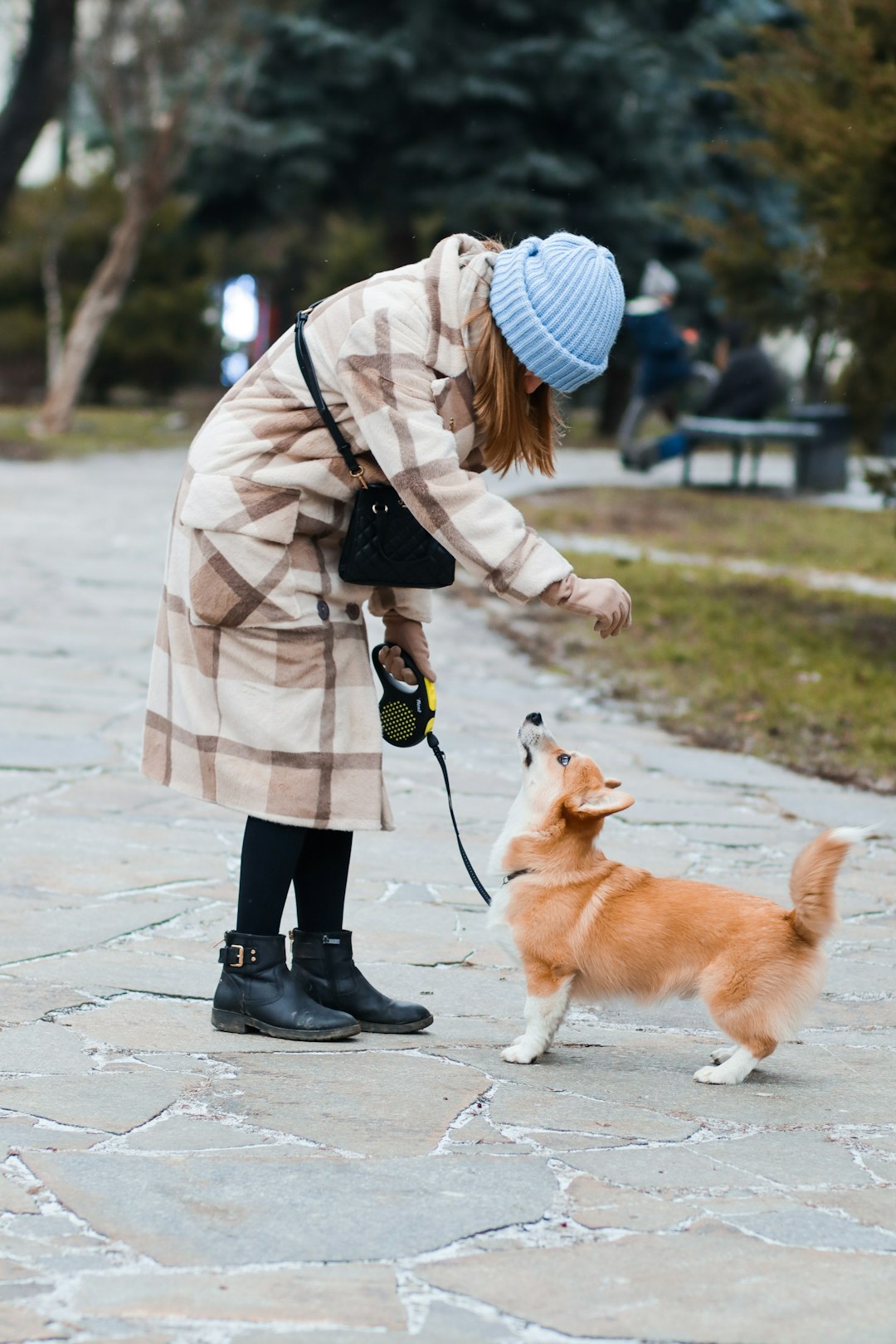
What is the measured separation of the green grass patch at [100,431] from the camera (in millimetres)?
20172

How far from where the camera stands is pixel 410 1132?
121 inches

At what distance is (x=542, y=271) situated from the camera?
3.15m

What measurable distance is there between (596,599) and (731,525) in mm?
13114

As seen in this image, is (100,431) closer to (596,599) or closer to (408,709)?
(408,709)

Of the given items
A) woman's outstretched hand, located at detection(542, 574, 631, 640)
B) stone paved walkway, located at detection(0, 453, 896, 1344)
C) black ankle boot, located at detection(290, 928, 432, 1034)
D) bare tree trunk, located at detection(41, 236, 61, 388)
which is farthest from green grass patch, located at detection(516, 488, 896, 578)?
bare tree trunk, located at detection(41, 236, 61, 388)

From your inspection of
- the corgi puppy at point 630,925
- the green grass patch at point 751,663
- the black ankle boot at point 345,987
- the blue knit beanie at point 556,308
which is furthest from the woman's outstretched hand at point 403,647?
the green grass patch at point 751,663

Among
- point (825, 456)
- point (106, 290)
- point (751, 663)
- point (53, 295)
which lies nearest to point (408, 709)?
point (751, 663)

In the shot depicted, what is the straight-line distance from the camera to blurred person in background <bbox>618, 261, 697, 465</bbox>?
64.2ft

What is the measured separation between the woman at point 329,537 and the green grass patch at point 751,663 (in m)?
3.74

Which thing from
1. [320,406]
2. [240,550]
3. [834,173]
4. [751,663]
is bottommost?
[751,663]

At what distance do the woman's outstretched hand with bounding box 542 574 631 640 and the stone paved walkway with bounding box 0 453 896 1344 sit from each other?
99cm

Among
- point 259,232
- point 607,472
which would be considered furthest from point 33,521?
point 259,232

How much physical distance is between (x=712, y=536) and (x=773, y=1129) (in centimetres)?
1190

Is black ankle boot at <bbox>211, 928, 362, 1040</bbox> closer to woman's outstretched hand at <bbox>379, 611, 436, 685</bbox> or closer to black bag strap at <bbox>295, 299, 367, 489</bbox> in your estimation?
woman's outstretched hand at <bbox>379, 611, 436, 685</bbox>
